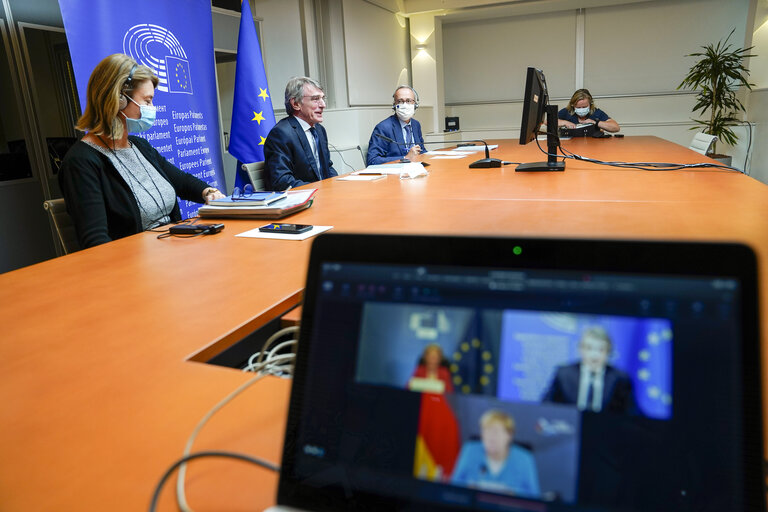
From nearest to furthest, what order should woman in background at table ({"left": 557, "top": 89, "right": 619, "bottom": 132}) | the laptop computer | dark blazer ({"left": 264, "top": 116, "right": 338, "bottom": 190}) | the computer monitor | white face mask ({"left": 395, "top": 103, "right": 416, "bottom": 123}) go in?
1. the laptop computer
2. the computer monitor
3. dark blazer ({"left": 264, "top": 116, "right": 338, "bottom": 190})
4. white face mask ({"left": 395, "top": 103, "right": 416, "bottom": 123})
5. woman in background at table ({"left": 557, "top": 89, "right": 619, "bottom": 132})

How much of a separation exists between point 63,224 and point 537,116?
219cm

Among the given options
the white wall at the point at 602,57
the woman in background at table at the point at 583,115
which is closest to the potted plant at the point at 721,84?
the white wall at the point at 602,57

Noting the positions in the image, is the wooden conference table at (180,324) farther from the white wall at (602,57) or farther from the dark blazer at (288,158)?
the white wall at (602,57)

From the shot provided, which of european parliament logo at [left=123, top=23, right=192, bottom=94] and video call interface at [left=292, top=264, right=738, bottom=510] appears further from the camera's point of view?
european parliament logo at [left=123, top=23, right=192, bottom=94]

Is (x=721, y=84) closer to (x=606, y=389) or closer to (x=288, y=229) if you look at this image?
(x=288, y=229)

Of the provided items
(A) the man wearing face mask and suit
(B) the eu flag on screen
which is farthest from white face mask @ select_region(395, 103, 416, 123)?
(B) the eu flag on screen

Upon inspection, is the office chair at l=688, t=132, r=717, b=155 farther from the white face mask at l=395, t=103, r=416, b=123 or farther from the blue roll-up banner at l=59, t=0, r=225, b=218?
the blue roll-up banner at l=59, t=0, r=225, b=218

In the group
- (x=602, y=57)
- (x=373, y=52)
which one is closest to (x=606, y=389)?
(x=373, y=52)

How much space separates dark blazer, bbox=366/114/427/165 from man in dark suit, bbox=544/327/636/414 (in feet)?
12.0

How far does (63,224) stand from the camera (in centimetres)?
197

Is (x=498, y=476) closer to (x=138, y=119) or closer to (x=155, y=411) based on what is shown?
(x=155, y=411)

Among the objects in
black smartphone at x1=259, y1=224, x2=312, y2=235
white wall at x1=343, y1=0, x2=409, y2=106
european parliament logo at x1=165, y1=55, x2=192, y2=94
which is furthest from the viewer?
white wall at x1=343, y1=0, x2=409, y2=106

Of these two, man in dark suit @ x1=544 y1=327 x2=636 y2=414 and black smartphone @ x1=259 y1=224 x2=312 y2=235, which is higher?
man in dark suit @ x1=544 y1=327 x2=636 y2=414

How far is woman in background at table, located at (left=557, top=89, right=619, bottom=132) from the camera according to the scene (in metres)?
4.95
